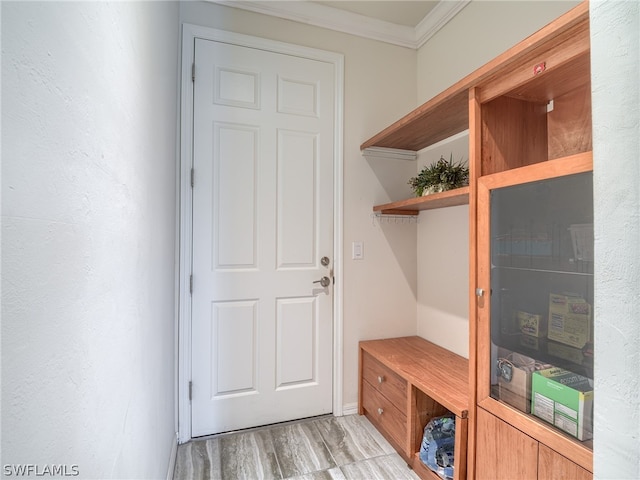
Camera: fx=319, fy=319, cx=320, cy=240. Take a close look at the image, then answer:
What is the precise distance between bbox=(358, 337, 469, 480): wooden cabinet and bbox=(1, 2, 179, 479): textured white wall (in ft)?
4.02

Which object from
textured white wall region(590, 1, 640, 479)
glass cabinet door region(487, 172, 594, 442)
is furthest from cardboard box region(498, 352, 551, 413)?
textured white wall region(590, 1, 640, 479)

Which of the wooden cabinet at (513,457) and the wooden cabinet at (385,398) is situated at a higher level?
the wooden cabinet at (513,457)

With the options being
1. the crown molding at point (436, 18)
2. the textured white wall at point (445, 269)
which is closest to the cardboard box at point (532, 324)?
the textured white wall at point (445, 269)

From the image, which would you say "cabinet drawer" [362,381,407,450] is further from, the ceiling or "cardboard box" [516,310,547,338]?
the ceiling

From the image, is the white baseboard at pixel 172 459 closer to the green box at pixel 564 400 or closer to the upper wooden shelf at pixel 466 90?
the green box at pixel 564 400

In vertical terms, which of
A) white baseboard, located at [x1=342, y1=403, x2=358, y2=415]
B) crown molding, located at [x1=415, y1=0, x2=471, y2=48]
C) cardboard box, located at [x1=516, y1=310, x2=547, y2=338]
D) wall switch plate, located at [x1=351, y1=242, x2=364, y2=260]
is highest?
crown molding, located at [x1=415, y1=0, x2=471, y2=48]

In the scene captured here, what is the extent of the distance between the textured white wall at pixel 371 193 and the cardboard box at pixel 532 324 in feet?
3.80

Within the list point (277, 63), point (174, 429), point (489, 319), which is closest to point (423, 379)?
point (489, 319)

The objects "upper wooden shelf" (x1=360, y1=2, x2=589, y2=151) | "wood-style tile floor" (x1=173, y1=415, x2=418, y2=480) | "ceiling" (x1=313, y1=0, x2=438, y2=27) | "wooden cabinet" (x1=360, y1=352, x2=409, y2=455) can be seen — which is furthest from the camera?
"ceiling" (x1=313, y1=0, x2=438, y2=27)

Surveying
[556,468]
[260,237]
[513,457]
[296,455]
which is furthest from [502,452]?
[260,237]

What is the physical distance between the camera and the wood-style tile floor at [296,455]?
1642 millimetres

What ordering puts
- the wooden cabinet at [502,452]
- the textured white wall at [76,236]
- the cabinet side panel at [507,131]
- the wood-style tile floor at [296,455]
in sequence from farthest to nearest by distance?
the wood-style tile floor at [296,455], the cabinet side panel at [507,131], the wooden cabinet at [502,452], the textured white wall at [76,236]

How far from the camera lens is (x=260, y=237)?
81.2 inches

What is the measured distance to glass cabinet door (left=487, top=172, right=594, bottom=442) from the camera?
3.18 feet
